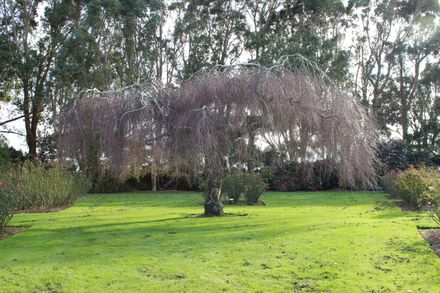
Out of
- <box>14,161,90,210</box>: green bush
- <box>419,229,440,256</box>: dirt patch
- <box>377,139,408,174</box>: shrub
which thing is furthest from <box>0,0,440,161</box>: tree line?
<box>419,229,440,256</box>: dirt patch

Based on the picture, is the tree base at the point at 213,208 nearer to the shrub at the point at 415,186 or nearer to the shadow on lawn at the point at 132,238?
the shadow on lawn at the point at 132,238

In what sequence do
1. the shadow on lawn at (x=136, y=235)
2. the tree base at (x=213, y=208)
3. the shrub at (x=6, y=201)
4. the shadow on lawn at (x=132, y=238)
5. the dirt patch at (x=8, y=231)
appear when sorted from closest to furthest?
the shadow on lawn at (x=132, y=238) → the shadow on lawn at (x=136, y=235) → the shrub at (x=6, y=201) → the dirt patch at (x=8, y=231) → the tree base at (x=213, y=208)

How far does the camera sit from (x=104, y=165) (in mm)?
13336

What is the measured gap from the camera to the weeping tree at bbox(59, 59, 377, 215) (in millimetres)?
11344

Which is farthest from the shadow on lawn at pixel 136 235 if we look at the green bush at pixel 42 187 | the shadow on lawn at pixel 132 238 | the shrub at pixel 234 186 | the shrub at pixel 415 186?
the shrub at pixel 234 186

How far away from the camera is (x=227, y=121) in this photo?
1188 cm

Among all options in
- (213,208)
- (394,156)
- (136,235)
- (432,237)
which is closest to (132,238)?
(136,235)

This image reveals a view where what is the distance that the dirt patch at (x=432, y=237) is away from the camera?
28.2ft

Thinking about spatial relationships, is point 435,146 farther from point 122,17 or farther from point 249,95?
point 249,95

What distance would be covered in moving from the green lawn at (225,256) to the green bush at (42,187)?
4.05m

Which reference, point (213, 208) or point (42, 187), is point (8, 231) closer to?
point (213, 208)

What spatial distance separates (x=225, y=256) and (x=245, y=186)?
34.2 feet

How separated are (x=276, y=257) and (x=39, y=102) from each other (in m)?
24.8

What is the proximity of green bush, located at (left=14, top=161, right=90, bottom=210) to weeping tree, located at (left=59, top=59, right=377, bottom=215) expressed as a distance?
15.7ft
